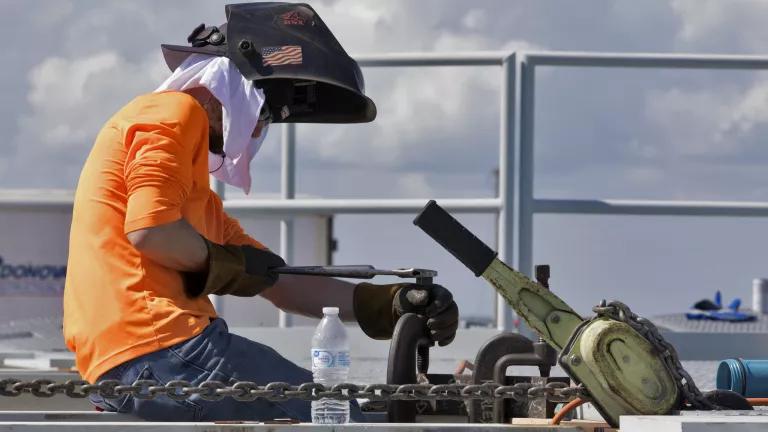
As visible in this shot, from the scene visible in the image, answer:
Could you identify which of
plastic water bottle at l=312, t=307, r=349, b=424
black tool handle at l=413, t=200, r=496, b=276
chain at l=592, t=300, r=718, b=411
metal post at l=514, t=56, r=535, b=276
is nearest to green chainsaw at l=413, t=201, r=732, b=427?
chain at l=592, t=300, r=718, b=411

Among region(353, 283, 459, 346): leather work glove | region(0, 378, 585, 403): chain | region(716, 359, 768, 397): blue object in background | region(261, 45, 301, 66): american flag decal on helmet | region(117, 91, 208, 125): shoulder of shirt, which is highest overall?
region(261, 45, 301, 66): american flag decal on helmet

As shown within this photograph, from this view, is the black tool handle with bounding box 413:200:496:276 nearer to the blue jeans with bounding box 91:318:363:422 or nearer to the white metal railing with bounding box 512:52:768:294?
→ the blue jeans with bounding box 91:318:363:422

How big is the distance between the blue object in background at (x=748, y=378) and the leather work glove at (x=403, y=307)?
2.51ft

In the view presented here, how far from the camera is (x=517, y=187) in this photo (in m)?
6.14

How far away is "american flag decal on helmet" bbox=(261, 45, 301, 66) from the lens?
424 cm

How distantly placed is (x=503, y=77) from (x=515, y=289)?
2.68 metres

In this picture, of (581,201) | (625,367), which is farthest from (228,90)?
(581,201)

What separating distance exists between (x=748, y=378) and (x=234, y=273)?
4.68ft

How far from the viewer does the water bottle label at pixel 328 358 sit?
A: 153 inches

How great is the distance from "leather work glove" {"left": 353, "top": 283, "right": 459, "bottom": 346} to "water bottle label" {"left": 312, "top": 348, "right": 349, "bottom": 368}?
11.4 inches

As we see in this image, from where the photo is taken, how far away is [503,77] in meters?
6.30

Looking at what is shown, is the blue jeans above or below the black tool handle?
below

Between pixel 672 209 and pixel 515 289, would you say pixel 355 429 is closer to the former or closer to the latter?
pixel 515 289

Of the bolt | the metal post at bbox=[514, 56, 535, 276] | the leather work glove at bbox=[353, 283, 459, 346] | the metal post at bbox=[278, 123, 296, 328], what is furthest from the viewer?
the metal post at bbox=[278, 123, 296, 328]
